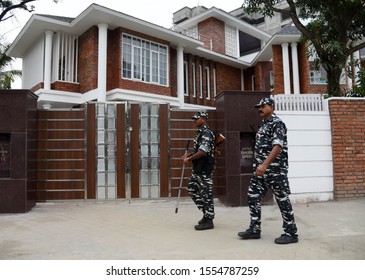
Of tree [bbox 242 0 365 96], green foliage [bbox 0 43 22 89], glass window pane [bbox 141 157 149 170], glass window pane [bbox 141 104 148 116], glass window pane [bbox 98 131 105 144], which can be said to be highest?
green foliage [bbox 0 43 22 89]

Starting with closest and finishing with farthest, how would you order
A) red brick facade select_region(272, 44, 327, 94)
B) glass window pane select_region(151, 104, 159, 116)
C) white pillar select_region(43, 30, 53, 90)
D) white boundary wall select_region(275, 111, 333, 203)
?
1. white boundary wall select_region(275, 111, 333, 203)
2. glass window pane select_region(151, 104, 159, 116)
3. white pillar select_region(43, 30, 53, 90)
4. red brick facade select_region(272, 44, 327, 94)

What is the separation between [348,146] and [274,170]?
3.86 m

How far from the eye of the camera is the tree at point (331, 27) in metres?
8.75

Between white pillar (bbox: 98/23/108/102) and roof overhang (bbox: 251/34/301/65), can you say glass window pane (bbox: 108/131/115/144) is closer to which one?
white pillar (bbox: 98/23/108/102)

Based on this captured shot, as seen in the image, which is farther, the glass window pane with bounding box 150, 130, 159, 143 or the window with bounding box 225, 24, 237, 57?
the window with bounding box 225, 24, 237, 57

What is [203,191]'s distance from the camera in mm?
4773

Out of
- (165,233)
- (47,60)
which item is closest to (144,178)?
(165,233)

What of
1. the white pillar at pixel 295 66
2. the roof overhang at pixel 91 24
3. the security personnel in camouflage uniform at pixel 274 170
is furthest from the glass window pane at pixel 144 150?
the white pillar at pixel 295 66

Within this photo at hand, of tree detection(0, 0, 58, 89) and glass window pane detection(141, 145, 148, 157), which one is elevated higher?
tree detection(0, 0, 58, 89)

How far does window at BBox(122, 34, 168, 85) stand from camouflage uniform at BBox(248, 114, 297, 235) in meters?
10.8

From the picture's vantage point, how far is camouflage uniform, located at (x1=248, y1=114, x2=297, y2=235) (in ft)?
13.2

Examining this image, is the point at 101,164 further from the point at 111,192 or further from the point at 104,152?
the point at 111,192

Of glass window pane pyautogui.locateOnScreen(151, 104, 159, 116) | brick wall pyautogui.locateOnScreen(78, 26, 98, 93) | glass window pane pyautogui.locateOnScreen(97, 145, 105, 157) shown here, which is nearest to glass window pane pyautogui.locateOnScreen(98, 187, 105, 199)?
glass window pane pyautogui.locateOnScreen(97, 145, 105, 157)

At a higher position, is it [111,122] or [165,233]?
[111,122]
